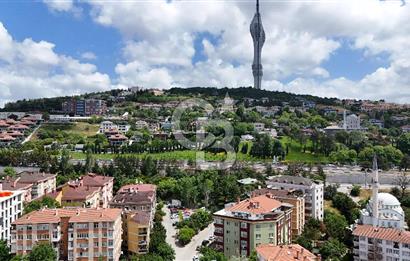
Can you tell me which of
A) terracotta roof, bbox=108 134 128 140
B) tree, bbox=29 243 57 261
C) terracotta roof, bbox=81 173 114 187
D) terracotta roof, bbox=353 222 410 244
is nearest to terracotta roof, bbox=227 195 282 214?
terracotta roof, bbox=353 222 410 244

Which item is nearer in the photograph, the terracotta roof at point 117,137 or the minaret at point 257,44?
the terracotta roof at point 117,137

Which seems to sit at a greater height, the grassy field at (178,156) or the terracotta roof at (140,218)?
the grassy field at (178,156)

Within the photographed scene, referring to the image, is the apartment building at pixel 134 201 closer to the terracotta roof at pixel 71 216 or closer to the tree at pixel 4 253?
the terracotta roof at pixel 71 216

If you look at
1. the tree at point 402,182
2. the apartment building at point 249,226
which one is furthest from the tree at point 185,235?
the tree at point 402,182

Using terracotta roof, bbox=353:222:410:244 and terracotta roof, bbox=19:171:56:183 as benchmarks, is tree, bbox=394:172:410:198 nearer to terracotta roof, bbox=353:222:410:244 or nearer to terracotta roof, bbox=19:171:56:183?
terracotta roof, bbox=353:222:410:244

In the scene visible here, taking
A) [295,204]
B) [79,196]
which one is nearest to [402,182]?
[295,204]

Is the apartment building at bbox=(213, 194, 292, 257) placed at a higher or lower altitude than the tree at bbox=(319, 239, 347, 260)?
higher


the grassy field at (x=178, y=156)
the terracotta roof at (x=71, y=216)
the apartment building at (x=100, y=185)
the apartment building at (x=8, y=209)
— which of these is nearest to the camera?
the terracotta roof at (x=71, y=216)
